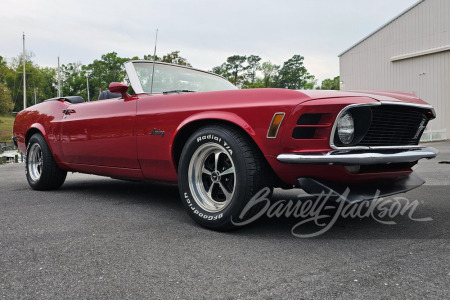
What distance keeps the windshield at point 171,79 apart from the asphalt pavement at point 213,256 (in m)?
1.12

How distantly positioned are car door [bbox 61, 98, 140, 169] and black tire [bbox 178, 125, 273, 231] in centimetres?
71

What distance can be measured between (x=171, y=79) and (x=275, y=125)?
5.33 feet

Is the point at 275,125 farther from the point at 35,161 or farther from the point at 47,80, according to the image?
the point at 47,80

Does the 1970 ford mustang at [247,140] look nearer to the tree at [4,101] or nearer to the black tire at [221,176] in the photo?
the black tire at [221,176]

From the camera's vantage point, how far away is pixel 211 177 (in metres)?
2.71

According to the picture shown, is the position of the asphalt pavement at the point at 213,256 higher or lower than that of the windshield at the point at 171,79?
lower

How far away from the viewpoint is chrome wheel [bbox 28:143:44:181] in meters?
4.55

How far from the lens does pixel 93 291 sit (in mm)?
1611

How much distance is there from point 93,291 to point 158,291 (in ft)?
0.92

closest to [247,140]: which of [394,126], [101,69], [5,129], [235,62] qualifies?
[394,126]

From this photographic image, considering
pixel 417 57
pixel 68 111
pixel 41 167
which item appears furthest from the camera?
pixel 417 57

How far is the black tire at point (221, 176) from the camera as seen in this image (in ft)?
7.91

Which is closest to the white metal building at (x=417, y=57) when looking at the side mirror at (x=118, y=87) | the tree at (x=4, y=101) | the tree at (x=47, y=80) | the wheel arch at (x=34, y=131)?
the wheel arch at (x=34, y=131)

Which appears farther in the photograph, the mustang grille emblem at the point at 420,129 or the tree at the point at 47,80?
the tree at the point at 47,80
